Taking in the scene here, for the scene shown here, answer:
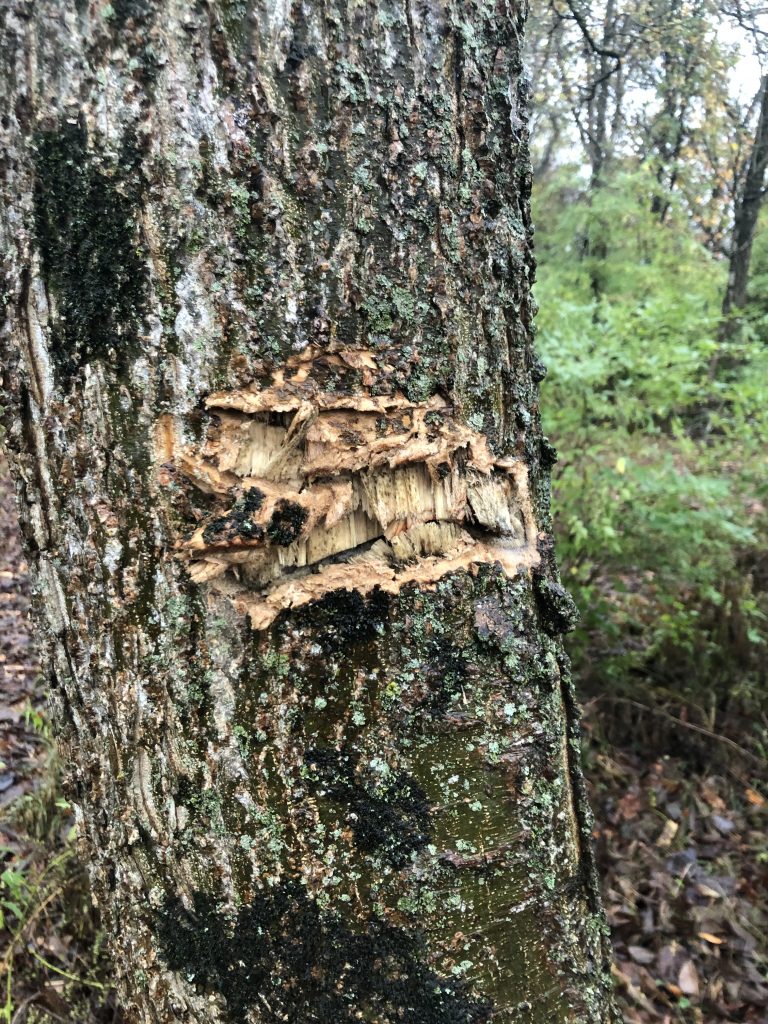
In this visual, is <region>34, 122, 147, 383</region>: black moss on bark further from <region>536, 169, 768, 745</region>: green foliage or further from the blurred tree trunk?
the blurred tree trunk

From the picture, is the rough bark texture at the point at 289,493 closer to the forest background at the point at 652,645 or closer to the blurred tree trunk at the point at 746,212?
the forest background at the point at 652,645

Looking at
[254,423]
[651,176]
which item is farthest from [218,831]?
[651,176]

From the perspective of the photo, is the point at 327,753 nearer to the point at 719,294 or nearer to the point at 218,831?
the point at 218,831

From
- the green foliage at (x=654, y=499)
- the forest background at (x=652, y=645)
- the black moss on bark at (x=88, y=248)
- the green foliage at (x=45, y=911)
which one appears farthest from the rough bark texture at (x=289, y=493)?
the green foliage at (x=654, y=499)

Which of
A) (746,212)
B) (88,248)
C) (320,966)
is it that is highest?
(746,212)

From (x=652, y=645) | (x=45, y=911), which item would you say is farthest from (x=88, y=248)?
(x=652, y=645)

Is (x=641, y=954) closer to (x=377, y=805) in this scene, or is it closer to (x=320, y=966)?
(x=320, y=966)
